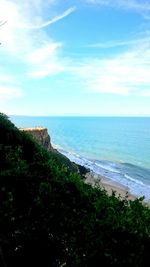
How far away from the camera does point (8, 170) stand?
891 centimetres

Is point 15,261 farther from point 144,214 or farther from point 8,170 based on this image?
point 144,214

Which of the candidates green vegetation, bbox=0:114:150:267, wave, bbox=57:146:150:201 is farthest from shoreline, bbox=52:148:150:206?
green vegetation, bbox=0:114:150:267

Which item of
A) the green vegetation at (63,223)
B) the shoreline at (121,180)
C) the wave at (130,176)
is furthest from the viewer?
the wave at (130,176)

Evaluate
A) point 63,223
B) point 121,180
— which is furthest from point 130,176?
point 63,223

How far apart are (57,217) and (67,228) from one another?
0.37m

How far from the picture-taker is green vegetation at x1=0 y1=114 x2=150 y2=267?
704cm

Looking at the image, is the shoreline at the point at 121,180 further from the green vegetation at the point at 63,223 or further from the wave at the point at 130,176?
the green vegetation at the point at 63,223

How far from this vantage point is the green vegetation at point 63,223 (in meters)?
7.04

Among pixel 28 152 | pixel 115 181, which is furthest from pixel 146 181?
pixel 28 152

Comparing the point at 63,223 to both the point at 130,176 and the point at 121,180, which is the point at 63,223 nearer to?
the point at 121,180

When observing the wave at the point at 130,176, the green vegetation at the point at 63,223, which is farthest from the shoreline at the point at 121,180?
the green vegetation at the point at 63,223

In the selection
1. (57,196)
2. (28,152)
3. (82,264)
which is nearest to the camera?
(82,264)

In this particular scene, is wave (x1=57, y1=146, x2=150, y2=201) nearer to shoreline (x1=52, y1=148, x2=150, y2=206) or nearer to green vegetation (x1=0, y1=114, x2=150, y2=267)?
shoreline (x1=52, y1=148, x2=150, y2=206)

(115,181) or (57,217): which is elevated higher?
(57,217)
